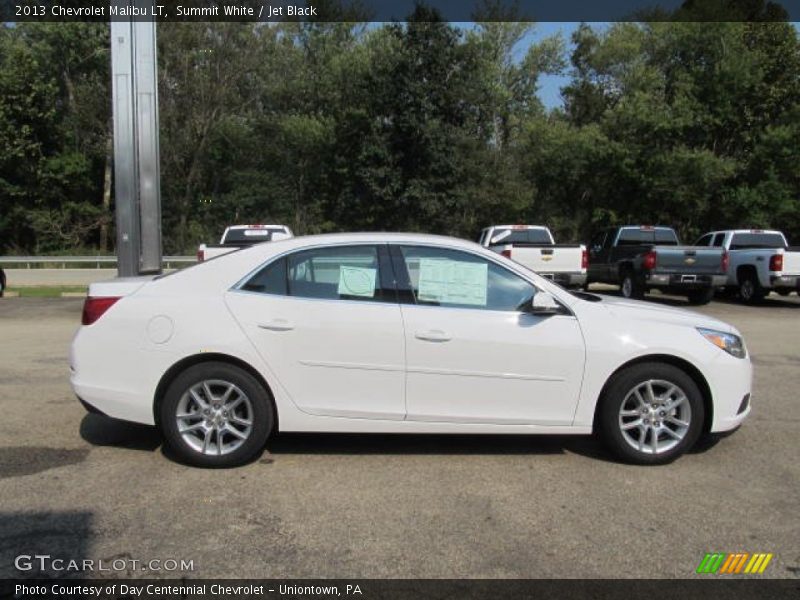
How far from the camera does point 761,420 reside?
20.5 feet

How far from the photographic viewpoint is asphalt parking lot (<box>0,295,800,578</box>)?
3656 millimetres

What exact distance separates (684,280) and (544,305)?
12247 mm

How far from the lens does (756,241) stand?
18.9 meters

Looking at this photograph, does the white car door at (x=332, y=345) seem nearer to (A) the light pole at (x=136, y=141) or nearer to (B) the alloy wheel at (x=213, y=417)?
(B) the alloy wheel at (x=213, y=417)

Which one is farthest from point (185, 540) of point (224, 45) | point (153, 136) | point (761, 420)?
point (224, 45)

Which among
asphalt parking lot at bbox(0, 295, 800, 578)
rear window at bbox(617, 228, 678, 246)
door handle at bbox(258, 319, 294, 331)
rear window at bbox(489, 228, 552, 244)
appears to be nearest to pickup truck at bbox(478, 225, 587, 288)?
rear window at bbox(489, 228, 552, 244)

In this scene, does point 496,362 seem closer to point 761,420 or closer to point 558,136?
point 761,420

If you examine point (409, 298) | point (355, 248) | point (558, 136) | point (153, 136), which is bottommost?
point (409, 298)

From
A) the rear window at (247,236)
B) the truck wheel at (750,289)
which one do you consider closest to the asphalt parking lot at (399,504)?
the rear window at (247,236)

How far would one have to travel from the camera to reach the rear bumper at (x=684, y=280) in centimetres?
1588

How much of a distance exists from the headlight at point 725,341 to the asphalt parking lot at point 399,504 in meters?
0.80

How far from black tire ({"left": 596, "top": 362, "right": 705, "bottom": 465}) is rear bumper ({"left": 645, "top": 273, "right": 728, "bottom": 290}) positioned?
11.5 metres

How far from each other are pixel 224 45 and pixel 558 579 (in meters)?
34.6

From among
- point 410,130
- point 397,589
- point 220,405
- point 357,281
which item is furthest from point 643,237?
point 397,589
